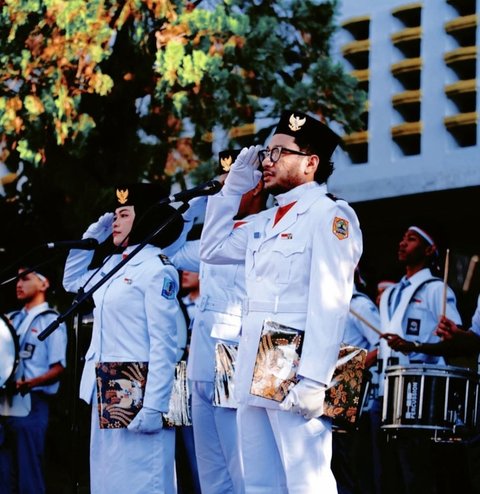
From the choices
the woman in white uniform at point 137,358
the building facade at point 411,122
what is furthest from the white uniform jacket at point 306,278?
the building facade at point 411,122

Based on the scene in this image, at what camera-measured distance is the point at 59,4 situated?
47.7 ft

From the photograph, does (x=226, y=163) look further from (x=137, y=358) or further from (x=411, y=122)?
(x=411, y=122)

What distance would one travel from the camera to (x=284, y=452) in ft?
17.6

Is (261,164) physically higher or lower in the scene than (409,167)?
lower

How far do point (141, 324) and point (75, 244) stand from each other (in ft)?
2.10

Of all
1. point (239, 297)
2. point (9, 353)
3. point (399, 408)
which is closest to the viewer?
point (239, 297)

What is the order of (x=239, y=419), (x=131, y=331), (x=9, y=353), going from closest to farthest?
(x=239, y=419)
(x=131, y=331)
(x=9, y=353)

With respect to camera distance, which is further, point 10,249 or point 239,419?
point 10,249

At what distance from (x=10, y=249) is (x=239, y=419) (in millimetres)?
10749

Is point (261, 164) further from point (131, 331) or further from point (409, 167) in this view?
point (409, 167)

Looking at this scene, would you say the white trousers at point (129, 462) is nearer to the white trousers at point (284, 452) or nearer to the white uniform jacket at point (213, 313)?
the white uniform jacket at point (213, 313)

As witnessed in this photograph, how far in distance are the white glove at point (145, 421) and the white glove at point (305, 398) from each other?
1.55 m

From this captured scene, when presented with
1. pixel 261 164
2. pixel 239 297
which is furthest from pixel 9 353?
pixel 261 164

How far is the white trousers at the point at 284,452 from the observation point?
17.6 ft
